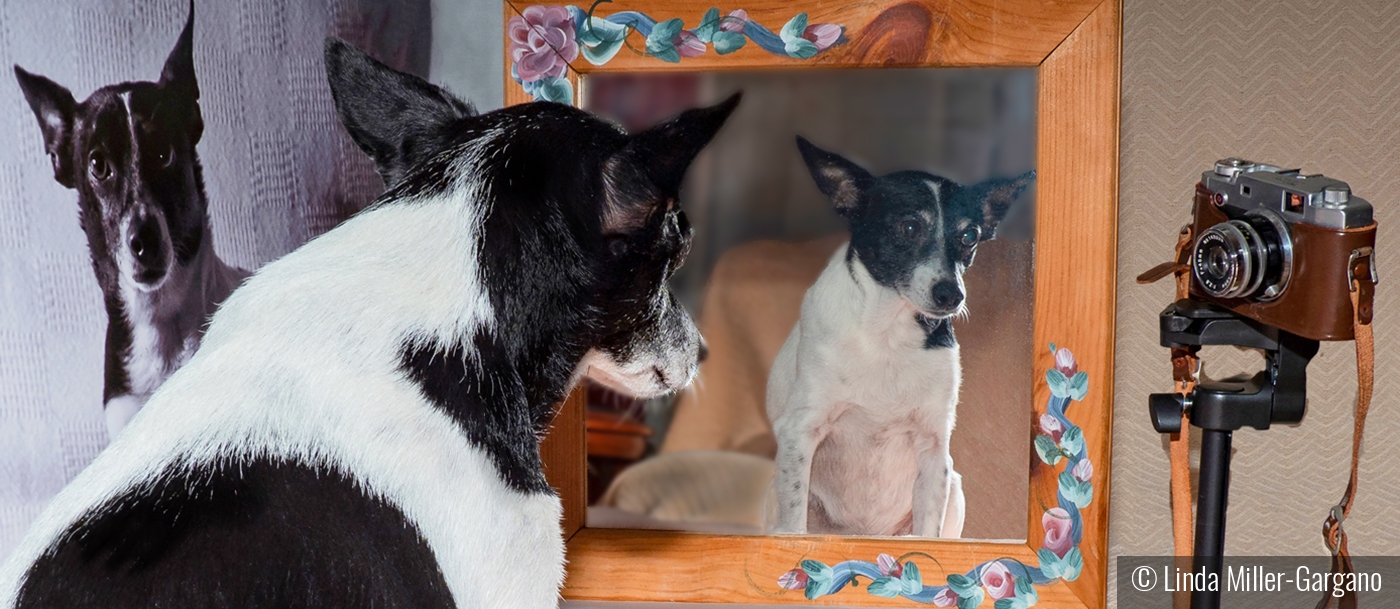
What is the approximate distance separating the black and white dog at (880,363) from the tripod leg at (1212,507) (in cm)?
22

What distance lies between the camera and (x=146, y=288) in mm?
1014

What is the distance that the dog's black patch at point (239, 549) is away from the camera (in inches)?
24.8

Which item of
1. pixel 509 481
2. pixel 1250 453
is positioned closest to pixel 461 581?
pixel 509 481

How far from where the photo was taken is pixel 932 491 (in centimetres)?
95

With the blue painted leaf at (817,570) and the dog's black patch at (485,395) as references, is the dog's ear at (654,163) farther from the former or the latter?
the blue painted leaf at (817,570)

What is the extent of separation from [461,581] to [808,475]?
0.40 meters

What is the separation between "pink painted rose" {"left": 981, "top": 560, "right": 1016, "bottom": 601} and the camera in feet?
3.08

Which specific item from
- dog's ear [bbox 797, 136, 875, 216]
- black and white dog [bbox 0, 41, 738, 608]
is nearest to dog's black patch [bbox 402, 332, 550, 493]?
black and white dog [bbox 0, 41, 738, 608]

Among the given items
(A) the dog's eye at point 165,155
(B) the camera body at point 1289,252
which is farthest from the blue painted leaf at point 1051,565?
(A) the dog's eye at point 165,155

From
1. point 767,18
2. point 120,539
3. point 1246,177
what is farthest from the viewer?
point 767,18

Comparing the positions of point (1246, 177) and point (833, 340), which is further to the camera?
point (833, 340)

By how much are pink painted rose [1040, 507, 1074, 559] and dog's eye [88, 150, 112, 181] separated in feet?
3.38

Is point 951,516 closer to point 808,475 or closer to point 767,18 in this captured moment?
point 808,475

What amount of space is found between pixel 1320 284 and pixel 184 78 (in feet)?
3.48
